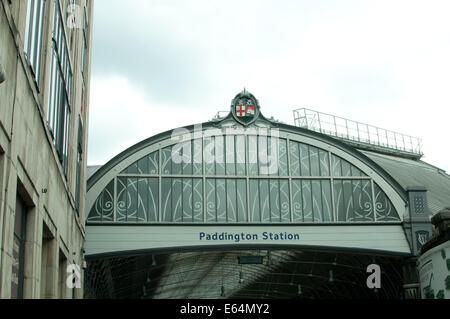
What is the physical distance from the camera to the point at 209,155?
97.6 feet

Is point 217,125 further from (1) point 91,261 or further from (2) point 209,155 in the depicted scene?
(1) point 91,261

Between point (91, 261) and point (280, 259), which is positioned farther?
point (280, 259)

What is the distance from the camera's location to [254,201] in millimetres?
29375

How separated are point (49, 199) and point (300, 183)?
14549mm

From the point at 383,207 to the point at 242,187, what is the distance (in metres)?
5.95

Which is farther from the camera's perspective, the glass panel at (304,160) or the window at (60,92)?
the glass panel at (304,160)

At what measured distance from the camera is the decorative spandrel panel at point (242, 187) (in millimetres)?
28672

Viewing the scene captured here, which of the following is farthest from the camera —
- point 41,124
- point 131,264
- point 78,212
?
point 131,264

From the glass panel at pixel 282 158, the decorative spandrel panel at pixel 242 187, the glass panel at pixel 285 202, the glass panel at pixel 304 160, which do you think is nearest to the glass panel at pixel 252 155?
the decorative spandrel panel at pixel 242 187

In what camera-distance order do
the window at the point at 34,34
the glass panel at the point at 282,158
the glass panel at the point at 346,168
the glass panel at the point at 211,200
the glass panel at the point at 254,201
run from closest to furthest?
the window at the point at 34,34 → the glass panel at the point at 211,200 → the glass panel at the point at 254,201 → the glass panel at the point at 282,158 → the glass panel at the point at 346,168

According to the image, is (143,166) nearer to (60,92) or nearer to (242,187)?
(242,187)

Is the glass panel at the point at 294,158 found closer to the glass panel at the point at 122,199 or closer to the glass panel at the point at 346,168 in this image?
the glass panel at the point at 346,168

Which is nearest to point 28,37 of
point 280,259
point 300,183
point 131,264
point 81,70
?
point 81,70

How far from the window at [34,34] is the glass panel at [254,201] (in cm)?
1453
